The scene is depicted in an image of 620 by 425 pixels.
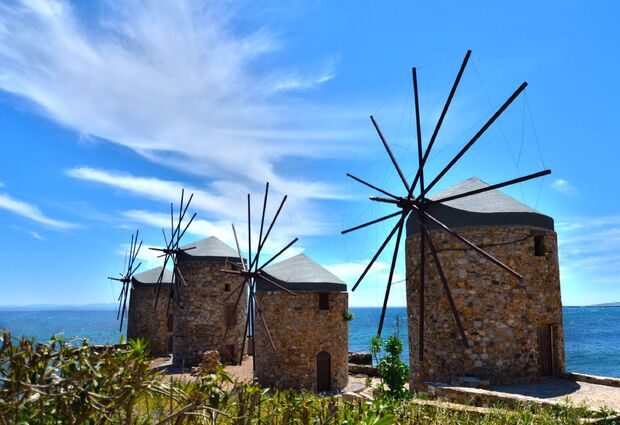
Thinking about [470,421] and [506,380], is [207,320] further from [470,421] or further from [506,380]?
[470,421]

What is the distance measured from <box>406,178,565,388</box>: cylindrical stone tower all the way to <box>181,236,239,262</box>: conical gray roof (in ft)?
44.4

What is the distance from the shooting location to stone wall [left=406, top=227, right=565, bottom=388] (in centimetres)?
1141

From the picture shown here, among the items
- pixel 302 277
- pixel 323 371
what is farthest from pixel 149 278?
pixel 323 371

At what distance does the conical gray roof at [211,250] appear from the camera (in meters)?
23.7

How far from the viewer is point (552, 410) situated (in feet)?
24.8

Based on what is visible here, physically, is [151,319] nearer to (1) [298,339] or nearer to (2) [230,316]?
(2) [230,316]

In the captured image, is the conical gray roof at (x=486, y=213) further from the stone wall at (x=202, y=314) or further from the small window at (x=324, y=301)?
the stone wall at (x=202, y=314)

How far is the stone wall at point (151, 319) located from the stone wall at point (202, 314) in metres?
5.45

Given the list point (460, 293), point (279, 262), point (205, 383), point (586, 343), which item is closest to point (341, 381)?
point (279, 262)

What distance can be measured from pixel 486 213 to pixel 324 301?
8869 mm

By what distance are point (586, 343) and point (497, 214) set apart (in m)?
60.2

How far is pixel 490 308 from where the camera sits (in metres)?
11.5

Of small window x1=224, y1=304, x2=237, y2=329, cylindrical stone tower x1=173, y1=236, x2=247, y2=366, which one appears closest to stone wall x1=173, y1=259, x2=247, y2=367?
cylindrical stone tower x1=173, y1=236, x2=247, y2=366

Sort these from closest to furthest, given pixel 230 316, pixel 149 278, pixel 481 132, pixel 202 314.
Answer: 1. pixel 481 132
2. pixel 202 314
3. pixel 230 316
4. pixel 149 278
